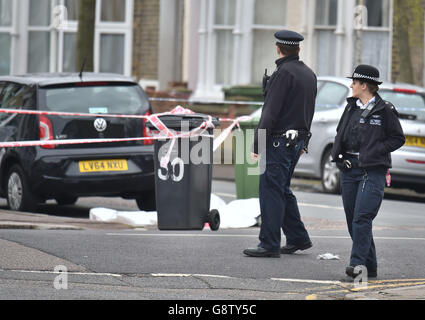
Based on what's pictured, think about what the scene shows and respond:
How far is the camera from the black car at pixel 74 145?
12617mm

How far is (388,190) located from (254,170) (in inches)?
195

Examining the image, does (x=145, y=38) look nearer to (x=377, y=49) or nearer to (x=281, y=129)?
(x=377, y=49)

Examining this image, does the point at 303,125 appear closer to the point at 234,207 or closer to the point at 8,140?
the point at 234,207

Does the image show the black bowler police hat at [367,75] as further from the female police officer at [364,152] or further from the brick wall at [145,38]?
the brick wall at [145,38]

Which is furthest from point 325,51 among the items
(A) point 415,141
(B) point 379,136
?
(B) point 379,136

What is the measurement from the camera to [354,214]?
8.62m

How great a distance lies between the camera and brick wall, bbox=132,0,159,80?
1057 inches

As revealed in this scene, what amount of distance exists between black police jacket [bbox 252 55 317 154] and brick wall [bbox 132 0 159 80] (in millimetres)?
17467

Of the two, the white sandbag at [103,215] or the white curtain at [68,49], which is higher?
the white curtain at [68,49]

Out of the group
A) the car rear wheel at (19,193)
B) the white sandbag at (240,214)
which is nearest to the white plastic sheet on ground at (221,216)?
the white sandbag at (240,214)

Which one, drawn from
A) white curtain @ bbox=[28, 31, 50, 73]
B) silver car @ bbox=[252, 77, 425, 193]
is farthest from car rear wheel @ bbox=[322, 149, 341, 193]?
white curtain @ bbox=[28, 31, 50, 73]

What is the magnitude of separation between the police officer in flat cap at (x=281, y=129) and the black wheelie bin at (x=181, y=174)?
3.71ft

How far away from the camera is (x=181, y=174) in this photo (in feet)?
34.9
